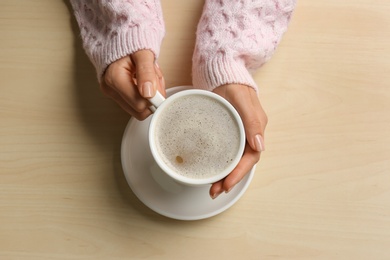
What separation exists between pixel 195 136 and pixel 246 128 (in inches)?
2.9

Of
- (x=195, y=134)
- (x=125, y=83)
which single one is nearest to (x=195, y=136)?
(x=195, y=134)

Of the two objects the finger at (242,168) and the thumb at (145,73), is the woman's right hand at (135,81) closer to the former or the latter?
the thumb at (145,73)

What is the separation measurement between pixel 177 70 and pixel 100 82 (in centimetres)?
11

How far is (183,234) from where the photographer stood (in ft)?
1.87

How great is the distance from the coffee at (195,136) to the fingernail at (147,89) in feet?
0.08

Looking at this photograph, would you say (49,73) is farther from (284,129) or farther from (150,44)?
(284,129)

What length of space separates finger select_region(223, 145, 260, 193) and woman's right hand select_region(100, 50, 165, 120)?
13 cm

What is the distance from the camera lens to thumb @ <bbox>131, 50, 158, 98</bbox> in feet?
1.56

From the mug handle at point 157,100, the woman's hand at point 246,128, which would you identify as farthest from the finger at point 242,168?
the mug handle at point 157,100

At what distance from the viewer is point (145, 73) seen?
500mm

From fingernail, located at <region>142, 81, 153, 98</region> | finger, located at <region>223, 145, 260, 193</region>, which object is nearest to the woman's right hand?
fingernail, located at <region>142, 81, 153, 98</region>

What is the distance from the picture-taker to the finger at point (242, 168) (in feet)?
1.59

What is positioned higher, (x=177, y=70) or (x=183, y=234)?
(x=177, y=70)

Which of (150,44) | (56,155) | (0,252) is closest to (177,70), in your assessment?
(150,44)
